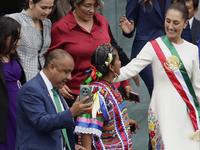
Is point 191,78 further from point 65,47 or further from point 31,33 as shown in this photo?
point 31,33

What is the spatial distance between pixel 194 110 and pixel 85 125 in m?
1.23

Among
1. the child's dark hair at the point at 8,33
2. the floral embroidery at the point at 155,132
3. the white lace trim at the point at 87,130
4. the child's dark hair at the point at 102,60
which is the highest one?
the child's dark hair at the point at 8,33

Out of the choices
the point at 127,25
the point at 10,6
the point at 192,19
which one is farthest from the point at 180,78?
the point at 10,6

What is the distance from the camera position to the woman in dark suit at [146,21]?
15.6 feet

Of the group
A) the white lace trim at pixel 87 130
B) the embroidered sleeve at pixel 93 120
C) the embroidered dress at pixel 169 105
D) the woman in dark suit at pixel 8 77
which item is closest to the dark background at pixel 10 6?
the woman in dark suit at pixel 8 77

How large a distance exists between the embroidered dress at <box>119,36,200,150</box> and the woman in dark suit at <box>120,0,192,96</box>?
0.57 meters

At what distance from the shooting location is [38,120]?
2.94 m

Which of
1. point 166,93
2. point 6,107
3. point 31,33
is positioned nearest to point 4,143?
point 6,107

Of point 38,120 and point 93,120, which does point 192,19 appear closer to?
point 93,120

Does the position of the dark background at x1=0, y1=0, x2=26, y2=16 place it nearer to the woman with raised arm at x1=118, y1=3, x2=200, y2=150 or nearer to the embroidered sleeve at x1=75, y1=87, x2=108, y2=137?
the woman with raised arm at x1=118, y1=3, x2=200, y2=150

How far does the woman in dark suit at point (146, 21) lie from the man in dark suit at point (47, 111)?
173 centimetres

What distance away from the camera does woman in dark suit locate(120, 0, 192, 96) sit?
4.76m

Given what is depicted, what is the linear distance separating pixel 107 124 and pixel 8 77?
1003 mm

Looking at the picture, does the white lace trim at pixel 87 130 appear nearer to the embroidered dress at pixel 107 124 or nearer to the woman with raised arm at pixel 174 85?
the embroidered dress at pixel 107 124
